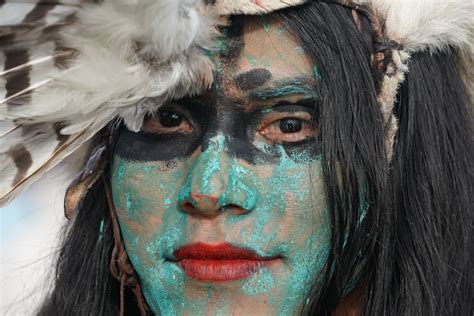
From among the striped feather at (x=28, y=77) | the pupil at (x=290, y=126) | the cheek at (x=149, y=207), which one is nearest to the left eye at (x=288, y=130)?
the pupil at (x=290, y=126)

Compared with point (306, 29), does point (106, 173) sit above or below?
below

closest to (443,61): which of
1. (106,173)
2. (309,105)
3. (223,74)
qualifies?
(309,105)

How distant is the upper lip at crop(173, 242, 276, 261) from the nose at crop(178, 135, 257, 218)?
69 millimetres

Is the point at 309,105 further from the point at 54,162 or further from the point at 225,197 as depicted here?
the point at 54,162

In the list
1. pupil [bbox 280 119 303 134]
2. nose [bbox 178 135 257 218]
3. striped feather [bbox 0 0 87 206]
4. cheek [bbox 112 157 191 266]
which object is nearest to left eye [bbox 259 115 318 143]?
A: pupil [bbox 280 119 303 134]

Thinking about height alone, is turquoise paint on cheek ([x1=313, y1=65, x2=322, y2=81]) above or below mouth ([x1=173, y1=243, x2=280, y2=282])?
above

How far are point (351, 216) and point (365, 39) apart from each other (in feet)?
1.36

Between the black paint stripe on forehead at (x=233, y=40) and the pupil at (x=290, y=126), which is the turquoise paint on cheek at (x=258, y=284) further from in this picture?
the black paint stripe on forehead at (x=233, y=40)

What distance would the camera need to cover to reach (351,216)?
212 cm

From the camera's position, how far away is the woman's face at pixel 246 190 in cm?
205

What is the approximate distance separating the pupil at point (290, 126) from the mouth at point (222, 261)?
11.6 inches

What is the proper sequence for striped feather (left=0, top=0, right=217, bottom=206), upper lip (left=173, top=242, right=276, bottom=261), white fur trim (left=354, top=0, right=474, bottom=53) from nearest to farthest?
1. striped feather (left=0, top=0, right=217, bottom=206)
2. upper lip (left=173, top=242, right=276, bottom=261)
3. white fur trim (left=354, top=0, right=474, bottom=53)

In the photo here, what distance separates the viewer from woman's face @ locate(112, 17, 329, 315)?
2055 mm

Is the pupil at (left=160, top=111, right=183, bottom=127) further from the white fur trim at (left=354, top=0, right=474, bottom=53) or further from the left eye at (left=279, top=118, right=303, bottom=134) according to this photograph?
the white fur trim at (left=354, top=0, right=474, bottom=53)
